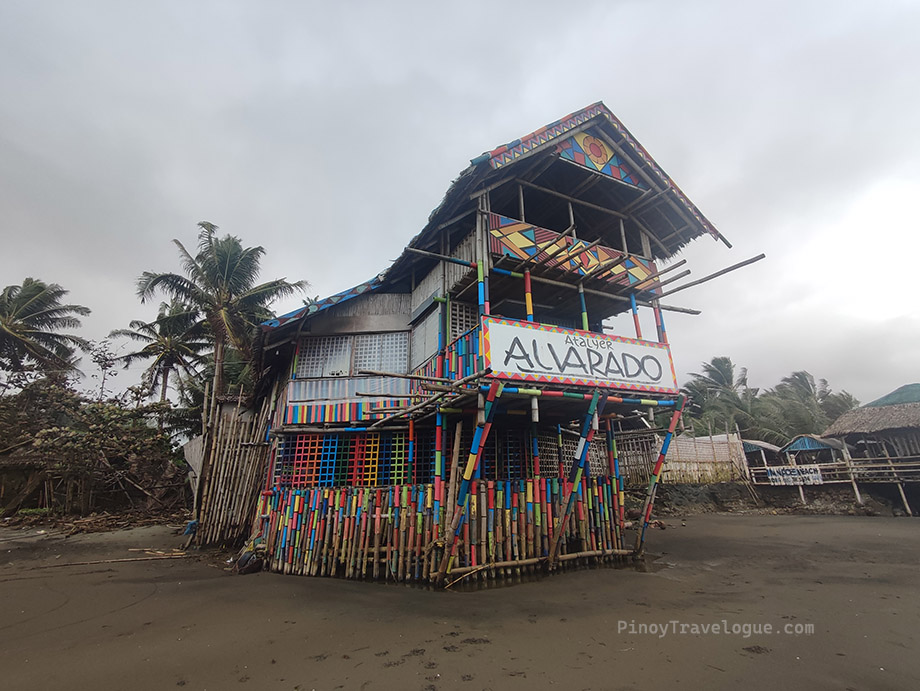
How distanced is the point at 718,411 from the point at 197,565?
3346cm

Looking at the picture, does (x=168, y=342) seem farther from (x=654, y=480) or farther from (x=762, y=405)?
(x=762, y=405)

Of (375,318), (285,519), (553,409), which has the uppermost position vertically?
(375,318)

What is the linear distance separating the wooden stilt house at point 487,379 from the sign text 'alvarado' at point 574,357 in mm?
31

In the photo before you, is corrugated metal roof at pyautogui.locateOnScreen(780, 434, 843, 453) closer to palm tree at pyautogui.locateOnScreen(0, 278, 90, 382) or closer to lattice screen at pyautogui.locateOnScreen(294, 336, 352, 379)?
lattice screen at pyautogui.locateOnScreen(294, 336, 352, 379)

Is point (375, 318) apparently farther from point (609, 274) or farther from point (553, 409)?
point (609, 274)

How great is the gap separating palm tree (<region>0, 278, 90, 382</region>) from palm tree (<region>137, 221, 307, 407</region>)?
7.86 meters

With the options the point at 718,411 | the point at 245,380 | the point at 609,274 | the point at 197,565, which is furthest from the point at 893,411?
the point at 245,380

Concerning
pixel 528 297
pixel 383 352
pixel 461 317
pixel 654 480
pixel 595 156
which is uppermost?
pixel 595 156

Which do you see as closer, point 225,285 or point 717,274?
point 717,274

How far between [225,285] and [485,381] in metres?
16.9

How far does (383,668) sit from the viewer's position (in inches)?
146

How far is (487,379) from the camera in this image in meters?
6.98

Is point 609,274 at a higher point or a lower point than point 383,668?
higher

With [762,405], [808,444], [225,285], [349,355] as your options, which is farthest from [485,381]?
[762,405]
